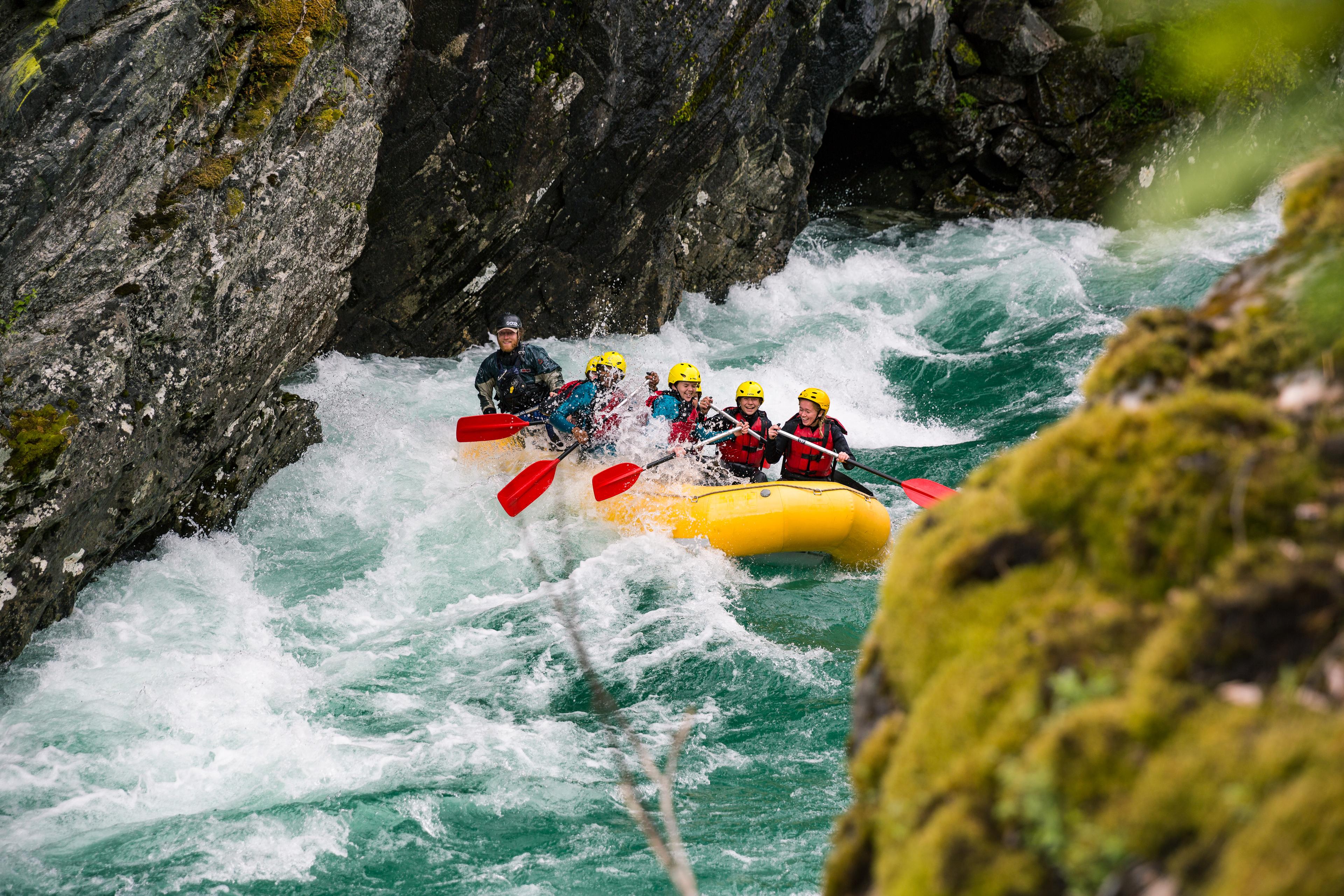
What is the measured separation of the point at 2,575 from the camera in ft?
A: 18.1

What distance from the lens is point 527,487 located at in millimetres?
8500

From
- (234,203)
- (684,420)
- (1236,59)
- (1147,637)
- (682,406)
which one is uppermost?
(1236,59)

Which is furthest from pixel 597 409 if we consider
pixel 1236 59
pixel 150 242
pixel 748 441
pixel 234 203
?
pixel 1236 59

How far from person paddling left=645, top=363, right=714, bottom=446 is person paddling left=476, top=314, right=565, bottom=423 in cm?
128

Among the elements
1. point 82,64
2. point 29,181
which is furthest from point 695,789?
point 82,64

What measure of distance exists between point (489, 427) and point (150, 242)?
3.70 m

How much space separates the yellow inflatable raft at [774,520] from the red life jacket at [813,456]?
0.56 meters

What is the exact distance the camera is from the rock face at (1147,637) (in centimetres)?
136

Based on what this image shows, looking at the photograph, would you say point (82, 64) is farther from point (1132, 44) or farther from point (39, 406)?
point (1132, 44)

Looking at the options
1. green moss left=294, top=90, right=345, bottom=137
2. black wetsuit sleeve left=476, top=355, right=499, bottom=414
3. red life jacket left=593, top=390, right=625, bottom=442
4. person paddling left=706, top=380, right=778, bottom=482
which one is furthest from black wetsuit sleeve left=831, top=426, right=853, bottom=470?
green moss left=294, top=90, right=345, bottom=137

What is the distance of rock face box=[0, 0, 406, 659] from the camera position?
5.35 m

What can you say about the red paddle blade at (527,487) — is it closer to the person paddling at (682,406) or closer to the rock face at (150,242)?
the person paddling at (682,406)

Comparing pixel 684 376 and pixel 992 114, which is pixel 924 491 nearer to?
pixel 684 376

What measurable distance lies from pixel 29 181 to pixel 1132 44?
53.0 ft
